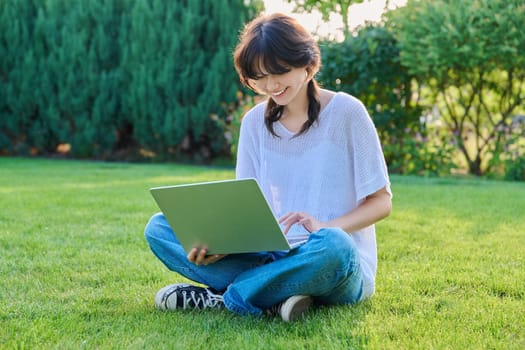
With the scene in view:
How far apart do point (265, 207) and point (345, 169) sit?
0.57 meters

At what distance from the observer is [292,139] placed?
8.95 ft

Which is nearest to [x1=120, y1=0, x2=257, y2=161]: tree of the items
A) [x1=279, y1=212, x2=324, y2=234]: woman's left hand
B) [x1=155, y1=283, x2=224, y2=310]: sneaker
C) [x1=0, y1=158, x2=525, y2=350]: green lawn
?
[x1=0, y1=158, x2=525, y2=350]: green lawn

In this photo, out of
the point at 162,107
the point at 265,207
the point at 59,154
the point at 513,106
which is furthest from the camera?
the point at 59,154

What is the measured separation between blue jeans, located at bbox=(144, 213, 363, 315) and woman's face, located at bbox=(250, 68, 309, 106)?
0.51 metres

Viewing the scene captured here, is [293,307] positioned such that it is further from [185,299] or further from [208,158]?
[208,158]

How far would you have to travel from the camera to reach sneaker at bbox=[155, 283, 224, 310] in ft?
8.64

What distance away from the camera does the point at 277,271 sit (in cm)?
240

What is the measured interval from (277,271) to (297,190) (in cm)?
40

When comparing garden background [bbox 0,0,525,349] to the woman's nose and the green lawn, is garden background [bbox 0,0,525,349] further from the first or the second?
the woman's nose

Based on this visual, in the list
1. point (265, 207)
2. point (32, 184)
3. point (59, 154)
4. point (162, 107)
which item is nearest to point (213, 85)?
point (162, 107)

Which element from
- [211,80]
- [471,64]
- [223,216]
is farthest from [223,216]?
[211,80]

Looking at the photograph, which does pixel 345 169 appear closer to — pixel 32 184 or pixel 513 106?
pixel 32 184

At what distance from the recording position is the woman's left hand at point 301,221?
2.46 metres

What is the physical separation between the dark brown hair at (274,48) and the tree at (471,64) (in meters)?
6.10
